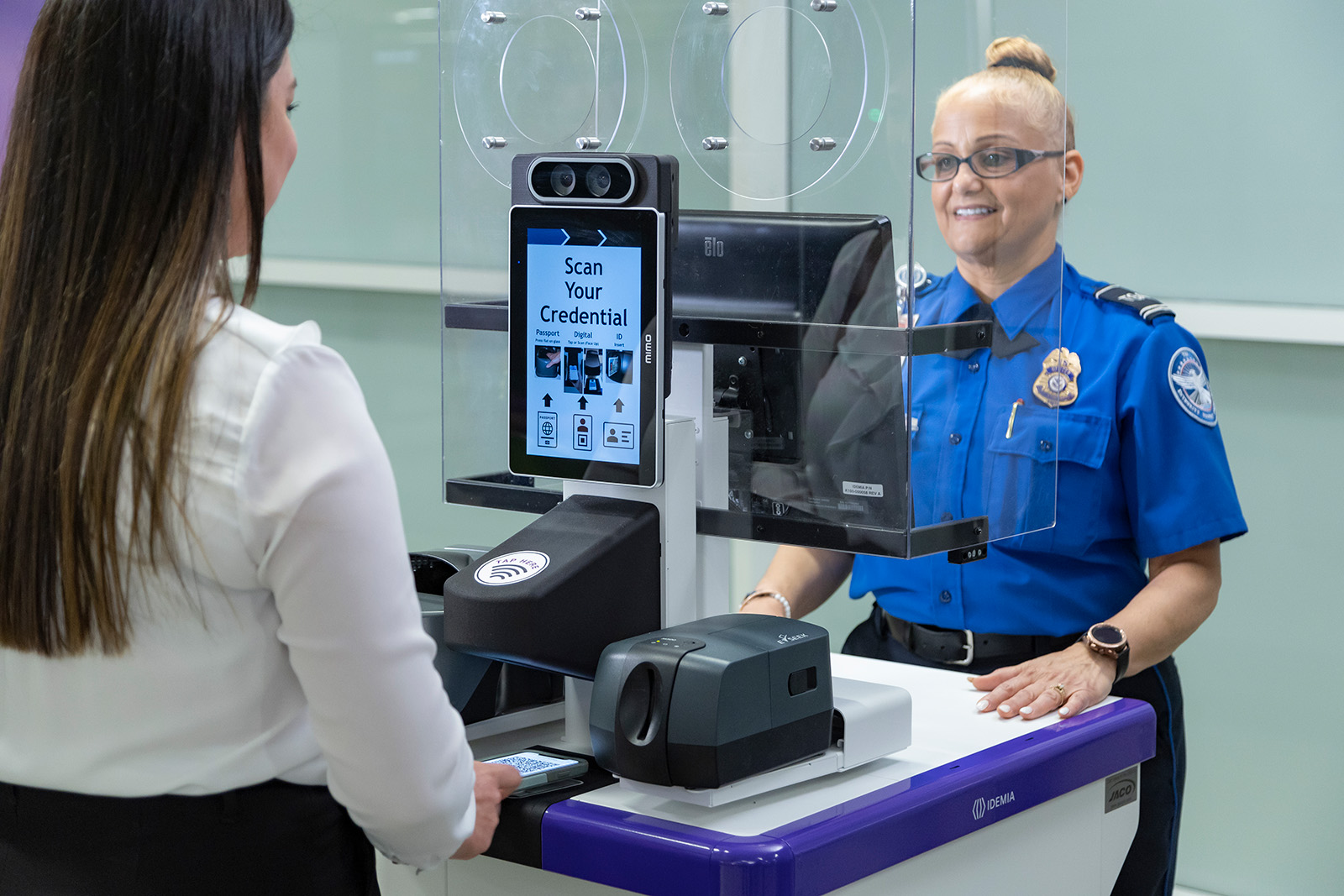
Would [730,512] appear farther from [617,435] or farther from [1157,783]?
[1157,783]

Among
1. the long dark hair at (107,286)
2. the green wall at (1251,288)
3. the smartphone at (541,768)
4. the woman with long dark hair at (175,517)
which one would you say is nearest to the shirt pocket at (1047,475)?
the smartphone at (541,768)

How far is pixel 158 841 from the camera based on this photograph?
92cm

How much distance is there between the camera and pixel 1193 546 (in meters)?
1.70

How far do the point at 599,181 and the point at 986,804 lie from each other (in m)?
0.63

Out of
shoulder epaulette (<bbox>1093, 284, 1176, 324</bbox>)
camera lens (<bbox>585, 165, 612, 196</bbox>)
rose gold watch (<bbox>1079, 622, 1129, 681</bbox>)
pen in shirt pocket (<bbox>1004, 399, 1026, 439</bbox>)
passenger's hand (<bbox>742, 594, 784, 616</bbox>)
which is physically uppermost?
camera lens (<bbox>585, 165, 612, 196</bbox>)

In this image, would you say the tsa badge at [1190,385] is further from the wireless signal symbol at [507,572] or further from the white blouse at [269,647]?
the white blouse at [269,647]

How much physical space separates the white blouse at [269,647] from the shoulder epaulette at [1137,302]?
1128mm

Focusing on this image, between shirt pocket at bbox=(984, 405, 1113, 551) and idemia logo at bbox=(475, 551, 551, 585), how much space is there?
48cm

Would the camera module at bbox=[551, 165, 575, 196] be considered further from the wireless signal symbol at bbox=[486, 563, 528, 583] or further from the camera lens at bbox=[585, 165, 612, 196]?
the wireless signal symbol at bbox=[486, 563, 528, 583]

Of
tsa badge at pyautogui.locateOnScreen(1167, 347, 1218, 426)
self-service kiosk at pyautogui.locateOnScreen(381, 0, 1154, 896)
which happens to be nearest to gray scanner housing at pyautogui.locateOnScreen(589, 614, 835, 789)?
self-service kiosk at pyautogui.locateOnScreen(381, 0, 1154, 896)

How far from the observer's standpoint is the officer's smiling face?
141 centimetres

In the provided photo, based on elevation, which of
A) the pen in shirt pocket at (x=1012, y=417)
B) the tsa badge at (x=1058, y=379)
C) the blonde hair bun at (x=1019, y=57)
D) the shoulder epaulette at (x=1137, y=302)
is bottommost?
the pen in shirt pocket at (x=1012, y=417)

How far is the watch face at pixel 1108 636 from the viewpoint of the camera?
1503 millimetres

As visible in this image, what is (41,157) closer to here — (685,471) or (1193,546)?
(685,471)
